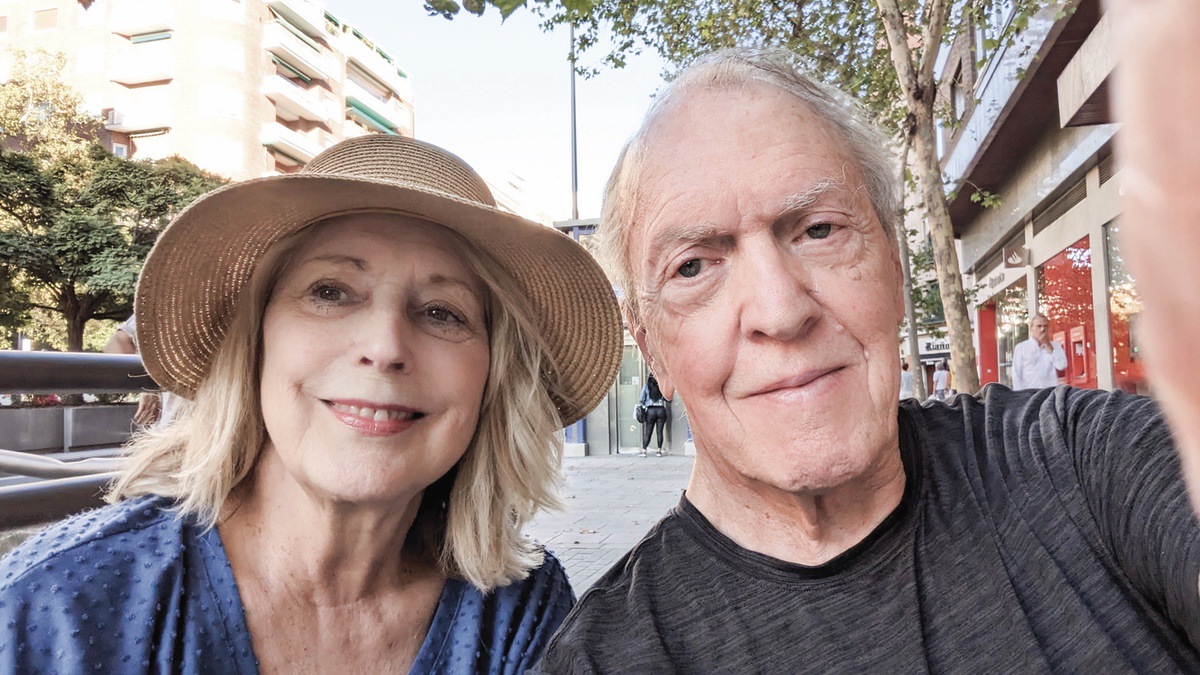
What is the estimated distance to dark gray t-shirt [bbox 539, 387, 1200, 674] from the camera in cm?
148

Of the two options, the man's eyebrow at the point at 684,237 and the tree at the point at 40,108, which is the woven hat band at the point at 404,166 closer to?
the man's eyebrow at the point at 684,237

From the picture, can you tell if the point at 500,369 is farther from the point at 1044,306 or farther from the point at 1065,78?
the point at 1044,306

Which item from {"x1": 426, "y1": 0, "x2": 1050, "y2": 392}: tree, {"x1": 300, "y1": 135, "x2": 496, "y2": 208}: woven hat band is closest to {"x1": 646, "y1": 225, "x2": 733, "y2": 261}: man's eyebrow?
{"x1": 300, "y1": 135, "x2": 496, "y2": 208}: woven hat band

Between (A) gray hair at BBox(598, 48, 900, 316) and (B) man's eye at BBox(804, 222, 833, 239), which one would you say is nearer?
(B) man's eye at BBox(804, 222, 833, 239)

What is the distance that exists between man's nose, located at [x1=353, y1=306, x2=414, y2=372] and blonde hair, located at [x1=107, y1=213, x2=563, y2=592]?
297mm

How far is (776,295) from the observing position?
65.7 inches

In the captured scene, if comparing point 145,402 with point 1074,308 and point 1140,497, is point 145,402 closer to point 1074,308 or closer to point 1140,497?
point 1140,497

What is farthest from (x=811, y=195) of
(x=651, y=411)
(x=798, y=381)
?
(x=651, y=411)

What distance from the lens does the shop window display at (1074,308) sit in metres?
13.1

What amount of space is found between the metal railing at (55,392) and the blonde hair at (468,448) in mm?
89

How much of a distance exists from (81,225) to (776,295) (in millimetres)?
28400

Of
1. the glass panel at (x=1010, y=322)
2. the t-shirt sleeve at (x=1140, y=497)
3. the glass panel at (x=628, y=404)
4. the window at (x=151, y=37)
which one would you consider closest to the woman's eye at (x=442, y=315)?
the t-shirt sleeve at (x=1140, y=497)

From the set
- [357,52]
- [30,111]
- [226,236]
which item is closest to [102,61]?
[357,52]

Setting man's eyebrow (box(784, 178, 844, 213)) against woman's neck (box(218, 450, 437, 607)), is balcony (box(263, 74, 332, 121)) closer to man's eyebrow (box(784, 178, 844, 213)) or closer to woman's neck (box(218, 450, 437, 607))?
woman's neck (box(218, 450, 437, 607))
